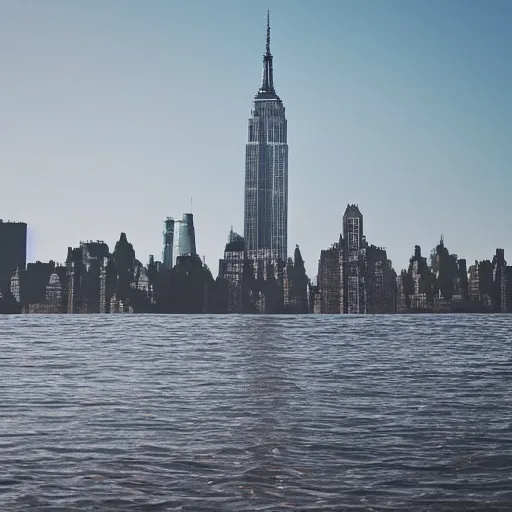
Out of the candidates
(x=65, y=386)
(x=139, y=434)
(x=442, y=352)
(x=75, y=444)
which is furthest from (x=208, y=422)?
(x=442, y=352)

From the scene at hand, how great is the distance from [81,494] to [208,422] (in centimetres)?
1608

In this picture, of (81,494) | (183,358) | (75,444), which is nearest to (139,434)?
(75,444)

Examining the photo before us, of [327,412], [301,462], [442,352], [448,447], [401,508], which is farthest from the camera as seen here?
[442,352]

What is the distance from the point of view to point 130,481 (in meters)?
27.6

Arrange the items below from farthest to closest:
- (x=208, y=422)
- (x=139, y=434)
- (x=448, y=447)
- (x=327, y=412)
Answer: (x=327, y=412) → (x=208, y=422) → (x=139, y=434) → (x=448, y=447)

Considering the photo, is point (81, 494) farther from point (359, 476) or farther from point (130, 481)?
point (359, 476)

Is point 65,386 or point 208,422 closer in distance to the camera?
point 208,422

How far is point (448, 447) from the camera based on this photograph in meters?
34.4

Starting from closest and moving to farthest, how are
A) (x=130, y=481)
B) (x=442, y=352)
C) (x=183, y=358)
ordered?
1. (x=130, y=481)
2. (x=183, y=358)
3. (x=442, y=352)

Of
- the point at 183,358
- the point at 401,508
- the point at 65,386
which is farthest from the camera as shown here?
the point at 183,358

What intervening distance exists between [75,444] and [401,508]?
588 inches

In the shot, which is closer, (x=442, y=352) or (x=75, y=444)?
(x=75, y=444)

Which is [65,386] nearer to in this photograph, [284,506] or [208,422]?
[208,422]

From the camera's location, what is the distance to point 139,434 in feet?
123
